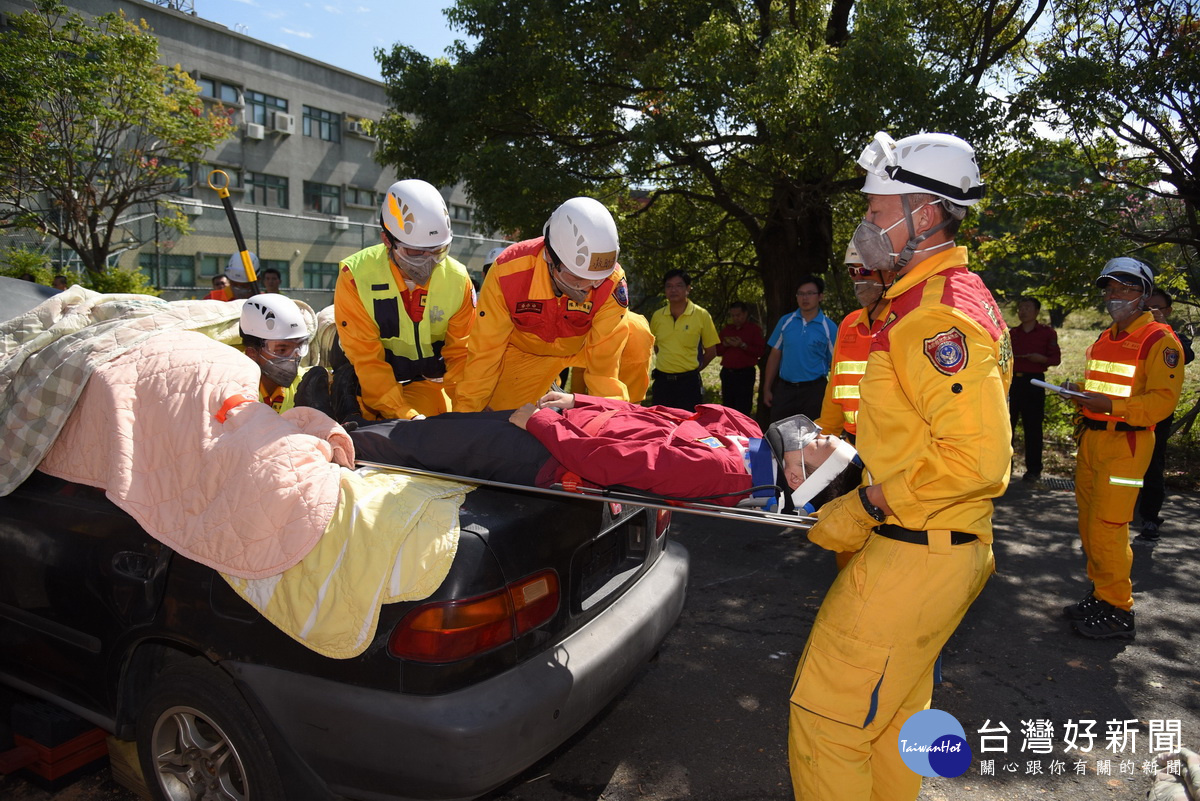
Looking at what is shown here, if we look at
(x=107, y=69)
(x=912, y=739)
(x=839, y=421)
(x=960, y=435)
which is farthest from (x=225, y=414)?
(x=107, y=69)

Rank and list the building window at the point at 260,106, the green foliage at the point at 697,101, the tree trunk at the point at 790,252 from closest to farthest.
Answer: the green foliage at the point at 697,101
the tree trunk at the point at 790,252
the building window at the point at 260,106

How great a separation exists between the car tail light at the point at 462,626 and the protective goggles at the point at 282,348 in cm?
201

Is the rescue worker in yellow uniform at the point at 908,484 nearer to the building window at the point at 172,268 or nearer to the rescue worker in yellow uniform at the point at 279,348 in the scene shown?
the rescue worker in yellow uniform at the point at 279,348

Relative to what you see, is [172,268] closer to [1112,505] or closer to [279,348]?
[279,348]

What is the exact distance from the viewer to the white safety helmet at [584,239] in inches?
156

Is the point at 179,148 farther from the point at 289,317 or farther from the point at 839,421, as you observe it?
the point at 839,421

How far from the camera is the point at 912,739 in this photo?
2594 mm

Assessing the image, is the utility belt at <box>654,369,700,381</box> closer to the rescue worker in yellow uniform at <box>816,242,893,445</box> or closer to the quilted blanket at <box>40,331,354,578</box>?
the rescue worker in yellow uniform at <box>816,242,893,445</box>

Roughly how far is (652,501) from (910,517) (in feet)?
2.50

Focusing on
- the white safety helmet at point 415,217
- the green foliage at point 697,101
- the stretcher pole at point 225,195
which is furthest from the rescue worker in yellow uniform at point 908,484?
the green foliage at point 697,101

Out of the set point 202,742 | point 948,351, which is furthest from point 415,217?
point 948,351

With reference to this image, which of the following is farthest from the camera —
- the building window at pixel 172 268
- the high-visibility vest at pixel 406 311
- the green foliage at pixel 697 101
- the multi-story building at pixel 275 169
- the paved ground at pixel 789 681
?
the multi-story building at pixel 275 169

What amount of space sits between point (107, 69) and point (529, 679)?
14478 mm

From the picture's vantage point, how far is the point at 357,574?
2379 millimetres
